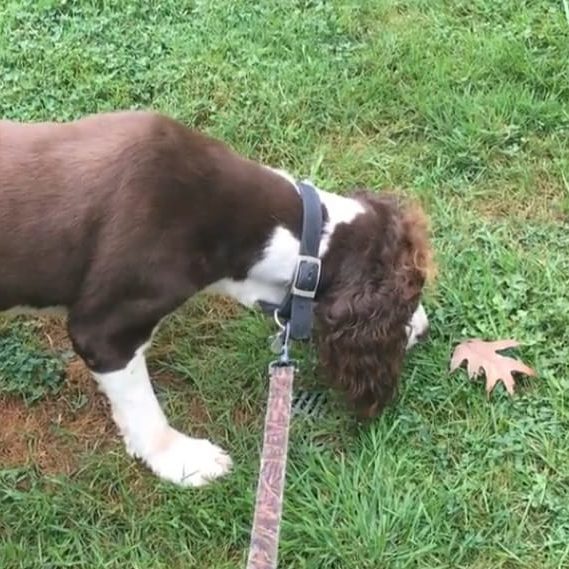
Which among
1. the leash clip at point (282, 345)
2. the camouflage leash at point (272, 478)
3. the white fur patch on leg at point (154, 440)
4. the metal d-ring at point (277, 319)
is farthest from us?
the white fur patch on leg at point (154, 440)

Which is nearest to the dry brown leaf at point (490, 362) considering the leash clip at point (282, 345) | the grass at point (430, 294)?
the grass at point (430, 294)

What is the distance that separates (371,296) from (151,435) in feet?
2.41

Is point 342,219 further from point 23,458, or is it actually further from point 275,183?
point 23,458

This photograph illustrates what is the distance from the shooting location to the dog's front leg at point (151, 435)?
3285mm

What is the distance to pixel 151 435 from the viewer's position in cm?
338

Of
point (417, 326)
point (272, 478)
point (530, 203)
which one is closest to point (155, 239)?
point (272, 478)

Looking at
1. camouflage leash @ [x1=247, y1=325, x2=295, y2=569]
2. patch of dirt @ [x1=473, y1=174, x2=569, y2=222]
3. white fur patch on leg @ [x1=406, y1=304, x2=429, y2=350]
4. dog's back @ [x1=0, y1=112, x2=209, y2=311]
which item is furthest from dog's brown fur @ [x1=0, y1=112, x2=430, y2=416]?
patch of dirt @ [x1=473, y1=174, x2=569, y2=222]

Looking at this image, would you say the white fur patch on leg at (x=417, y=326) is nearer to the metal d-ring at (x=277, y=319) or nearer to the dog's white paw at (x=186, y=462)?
the metal d-ring at (x=277, y=319)

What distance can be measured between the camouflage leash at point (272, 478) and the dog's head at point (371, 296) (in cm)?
42

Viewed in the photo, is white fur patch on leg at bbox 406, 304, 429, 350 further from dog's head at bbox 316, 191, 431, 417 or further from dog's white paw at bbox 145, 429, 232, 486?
dog's white paw at bbox 145, 429, 232, 486

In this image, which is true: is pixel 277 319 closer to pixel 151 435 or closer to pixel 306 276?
pixel 306 276

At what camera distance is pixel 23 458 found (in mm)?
3510

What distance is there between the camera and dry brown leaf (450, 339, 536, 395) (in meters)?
3.58

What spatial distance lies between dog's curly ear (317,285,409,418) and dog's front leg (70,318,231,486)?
43 cm
